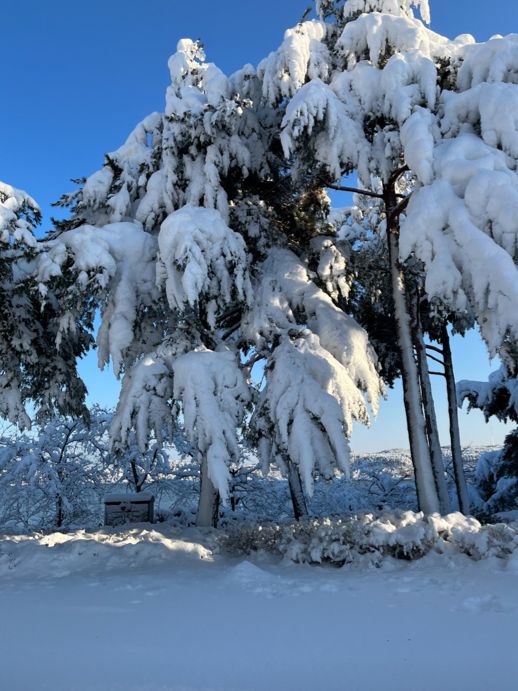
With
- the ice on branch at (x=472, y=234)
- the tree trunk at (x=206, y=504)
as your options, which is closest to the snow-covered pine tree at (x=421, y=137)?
the ice on branch at (x=472, y=234)

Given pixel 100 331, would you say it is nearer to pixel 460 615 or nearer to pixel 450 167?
pixel 450 167

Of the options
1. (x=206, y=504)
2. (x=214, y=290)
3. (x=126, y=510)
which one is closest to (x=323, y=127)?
(x=214, y=290)

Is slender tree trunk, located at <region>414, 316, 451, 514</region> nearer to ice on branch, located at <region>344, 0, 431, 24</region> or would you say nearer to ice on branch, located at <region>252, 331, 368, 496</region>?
ice on branch, located at <region>252, 331, 368, 496</region>

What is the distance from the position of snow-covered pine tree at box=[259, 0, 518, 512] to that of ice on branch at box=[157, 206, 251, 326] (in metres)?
1.91

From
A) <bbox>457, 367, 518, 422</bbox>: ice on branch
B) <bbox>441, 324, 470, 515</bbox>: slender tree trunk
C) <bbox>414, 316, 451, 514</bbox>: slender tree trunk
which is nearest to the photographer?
<bbox>414, 316, 451, 514</bbox>: slender tree trunk

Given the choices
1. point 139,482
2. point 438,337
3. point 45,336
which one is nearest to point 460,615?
point 45,336

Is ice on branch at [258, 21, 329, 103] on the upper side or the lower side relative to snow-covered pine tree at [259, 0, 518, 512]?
upper

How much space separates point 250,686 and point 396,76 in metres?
9.16

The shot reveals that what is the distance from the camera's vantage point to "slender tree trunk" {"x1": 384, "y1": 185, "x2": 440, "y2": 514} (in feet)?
30.9

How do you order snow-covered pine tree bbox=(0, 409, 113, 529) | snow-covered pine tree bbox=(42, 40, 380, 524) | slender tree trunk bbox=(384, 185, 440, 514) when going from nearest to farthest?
1. snow-covered pine tree bbox=(42, 40, 380, 524)
2. slender tree trunk bbox=(384, 185, 440, 514)
3. snow-covered pine tree bbox=(0, 409, 113, 529)

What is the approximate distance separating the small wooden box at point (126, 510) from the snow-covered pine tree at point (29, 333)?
2395 millimetres

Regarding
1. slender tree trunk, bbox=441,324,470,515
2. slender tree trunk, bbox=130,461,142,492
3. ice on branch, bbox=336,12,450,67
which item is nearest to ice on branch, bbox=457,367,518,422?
slender tree trunk, bbox=441,324,470,515

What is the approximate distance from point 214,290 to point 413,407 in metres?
4.15

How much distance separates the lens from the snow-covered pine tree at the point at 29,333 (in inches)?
365
